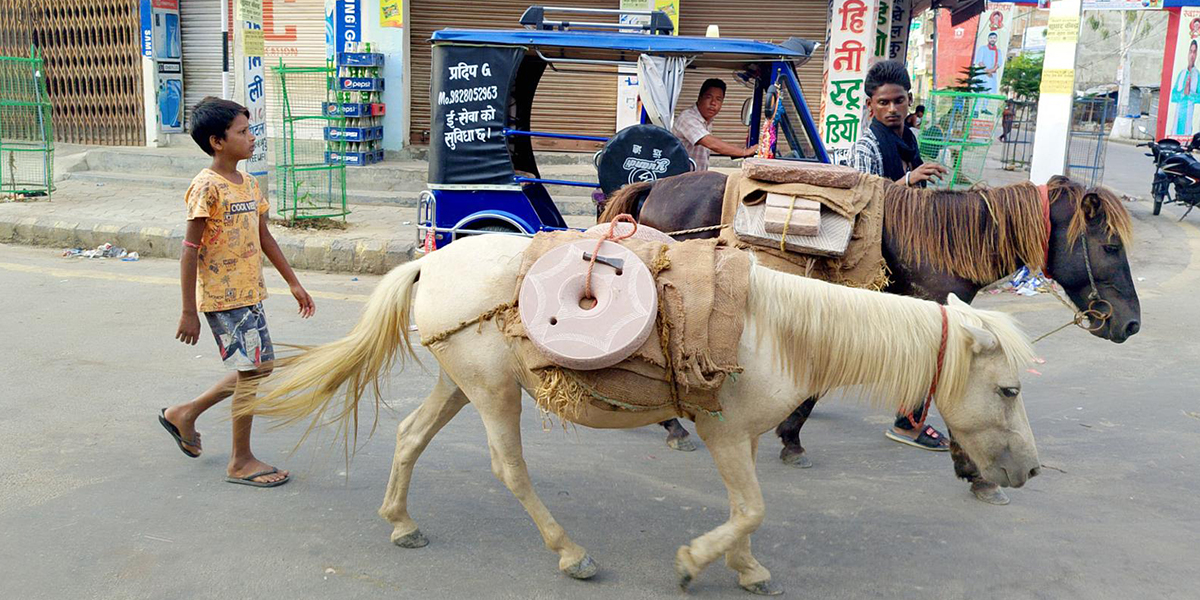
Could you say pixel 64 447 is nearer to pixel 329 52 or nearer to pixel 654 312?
pixel 654 312

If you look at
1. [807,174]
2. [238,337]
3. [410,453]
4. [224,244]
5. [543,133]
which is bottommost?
[410,453]

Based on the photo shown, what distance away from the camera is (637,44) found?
582 centimetres

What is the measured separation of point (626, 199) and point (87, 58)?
11.8m

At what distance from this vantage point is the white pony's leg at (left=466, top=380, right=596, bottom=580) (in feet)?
10.4

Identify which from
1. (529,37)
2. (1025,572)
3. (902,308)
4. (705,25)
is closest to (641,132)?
(529,37)

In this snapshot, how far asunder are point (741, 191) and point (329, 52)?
9687 mm

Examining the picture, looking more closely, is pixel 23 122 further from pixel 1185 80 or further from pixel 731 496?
pixel 1185 80

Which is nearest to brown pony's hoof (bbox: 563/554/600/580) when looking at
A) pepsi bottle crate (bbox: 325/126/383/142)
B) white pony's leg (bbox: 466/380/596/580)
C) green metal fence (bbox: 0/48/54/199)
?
white pony's leg (bbox: 466/380/596/580)

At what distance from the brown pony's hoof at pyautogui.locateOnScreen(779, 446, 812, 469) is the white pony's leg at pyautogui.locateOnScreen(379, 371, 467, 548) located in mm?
1698

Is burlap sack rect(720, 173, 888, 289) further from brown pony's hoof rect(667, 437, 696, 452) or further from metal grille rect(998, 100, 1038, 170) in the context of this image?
metal grille rect(998, 100, 1038, 170)

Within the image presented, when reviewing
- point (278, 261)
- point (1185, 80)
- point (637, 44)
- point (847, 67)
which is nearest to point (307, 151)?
point (847, 67)

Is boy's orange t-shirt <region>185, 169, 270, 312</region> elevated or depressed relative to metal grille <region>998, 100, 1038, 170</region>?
depressed

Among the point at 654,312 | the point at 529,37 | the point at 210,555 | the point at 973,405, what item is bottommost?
the point at 210,555

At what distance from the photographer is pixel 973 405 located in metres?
3.04
